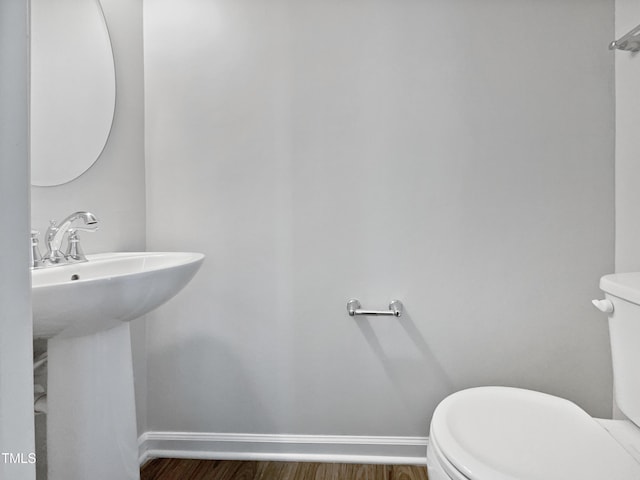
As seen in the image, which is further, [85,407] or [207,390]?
[207,390]

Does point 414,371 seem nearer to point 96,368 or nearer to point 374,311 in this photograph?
point 374,311

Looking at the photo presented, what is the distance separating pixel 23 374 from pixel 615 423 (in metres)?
1.41

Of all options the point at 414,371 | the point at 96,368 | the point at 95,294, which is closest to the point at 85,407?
the point at 96,368

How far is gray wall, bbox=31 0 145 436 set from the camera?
4.63ft

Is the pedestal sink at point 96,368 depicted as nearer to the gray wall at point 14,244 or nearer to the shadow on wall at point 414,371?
the gray wall at point 14,244

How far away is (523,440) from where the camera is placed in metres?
1.11

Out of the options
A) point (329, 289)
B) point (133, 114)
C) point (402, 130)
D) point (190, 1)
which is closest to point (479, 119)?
point (402, 130)

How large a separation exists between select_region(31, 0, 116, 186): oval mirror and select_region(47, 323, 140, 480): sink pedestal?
50 centimetres

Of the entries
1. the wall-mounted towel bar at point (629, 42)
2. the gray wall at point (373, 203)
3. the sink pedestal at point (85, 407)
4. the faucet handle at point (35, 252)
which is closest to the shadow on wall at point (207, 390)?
the gray wall at point (373, 203)

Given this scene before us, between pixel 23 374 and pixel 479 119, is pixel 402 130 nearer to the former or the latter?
pixel 479 119

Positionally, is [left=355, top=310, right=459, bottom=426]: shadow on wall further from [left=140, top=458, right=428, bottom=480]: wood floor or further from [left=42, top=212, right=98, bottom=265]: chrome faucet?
[left=42, top=212, right=98, bottom=265]: chrome faucet

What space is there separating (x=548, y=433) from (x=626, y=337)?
0.33 m

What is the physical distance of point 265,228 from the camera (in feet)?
5.44

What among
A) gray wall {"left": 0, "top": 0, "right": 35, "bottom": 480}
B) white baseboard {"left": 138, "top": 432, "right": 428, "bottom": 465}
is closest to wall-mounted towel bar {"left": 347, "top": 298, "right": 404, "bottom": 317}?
white baseboard {"left": 138, "top": 432, "right": 428, "bottom": 465}
